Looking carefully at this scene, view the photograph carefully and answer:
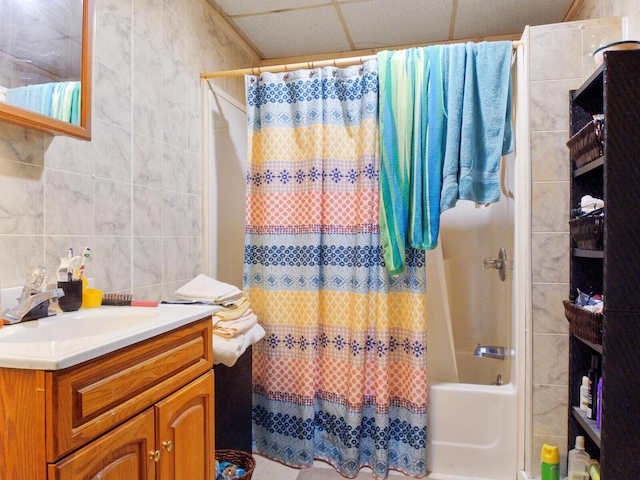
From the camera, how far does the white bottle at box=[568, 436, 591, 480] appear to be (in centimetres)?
157

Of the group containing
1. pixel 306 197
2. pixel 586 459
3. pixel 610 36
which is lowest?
pixel 586 459

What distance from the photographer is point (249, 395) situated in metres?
1.95

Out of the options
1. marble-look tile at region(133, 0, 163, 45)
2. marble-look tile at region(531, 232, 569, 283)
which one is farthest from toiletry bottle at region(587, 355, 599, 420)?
marble-look tile at region(133, 0, 163, 45)

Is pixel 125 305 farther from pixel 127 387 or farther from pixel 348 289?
pixel 348 289

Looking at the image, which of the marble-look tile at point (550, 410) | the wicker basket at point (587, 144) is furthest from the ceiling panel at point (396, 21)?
the marble-look tile at point (550, 410)

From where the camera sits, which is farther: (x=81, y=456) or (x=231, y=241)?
(x=231, y=241)

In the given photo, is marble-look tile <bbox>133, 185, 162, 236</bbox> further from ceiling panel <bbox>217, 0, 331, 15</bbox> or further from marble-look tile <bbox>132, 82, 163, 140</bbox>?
ceiling panel <bbox>217, 0, 331, 15</bbox>

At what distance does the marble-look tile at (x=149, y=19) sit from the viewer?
1.65 metres

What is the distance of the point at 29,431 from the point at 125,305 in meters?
0.66

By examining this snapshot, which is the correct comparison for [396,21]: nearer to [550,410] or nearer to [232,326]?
[232,326]

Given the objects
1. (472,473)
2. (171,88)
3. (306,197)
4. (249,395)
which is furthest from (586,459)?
(171,88)

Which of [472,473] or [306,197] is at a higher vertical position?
[306,197]

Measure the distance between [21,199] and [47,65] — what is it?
1.32 feet

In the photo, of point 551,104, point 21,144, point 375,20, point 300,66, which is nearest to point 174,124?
point 300,66
